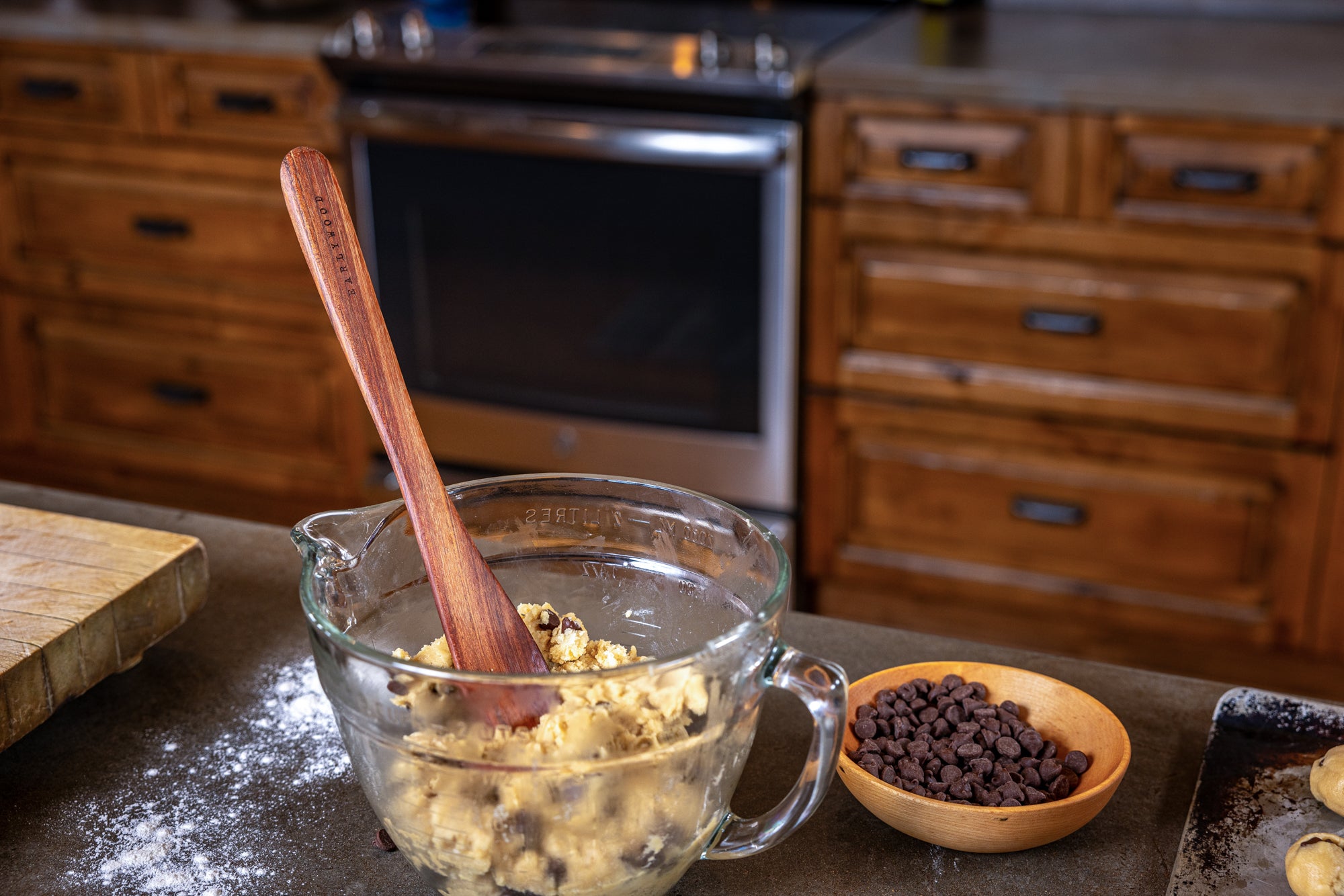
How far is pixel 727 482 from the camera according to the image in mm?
2107

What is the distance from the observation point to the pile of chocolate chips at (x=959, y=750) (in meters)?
0.69

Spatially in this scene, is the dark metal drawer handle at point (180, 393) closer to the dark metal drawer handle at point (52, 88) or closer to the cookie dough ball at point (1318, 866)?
the dark metal drawer handle at point (52, 88)

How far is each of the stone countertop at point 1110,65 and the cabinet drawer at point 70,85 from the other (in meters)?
1.24

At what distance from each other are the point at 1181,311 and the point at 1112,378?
5.1 inches

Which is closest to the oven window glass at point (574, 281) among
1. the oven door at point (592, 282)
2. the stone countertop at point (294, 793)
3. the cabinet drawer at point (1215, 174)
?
the oven door at point (592, 282)

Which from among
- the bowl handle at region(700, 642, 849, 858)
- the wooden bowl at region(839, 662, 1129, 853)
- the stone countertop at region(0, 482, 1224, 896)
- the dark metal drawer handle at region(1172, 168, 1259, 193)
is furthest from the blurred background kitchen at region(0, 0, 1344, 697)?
the bowl handle at region(700, 642, 849, 858)

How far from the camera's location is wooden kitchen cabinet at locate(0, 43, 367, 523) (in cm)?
229

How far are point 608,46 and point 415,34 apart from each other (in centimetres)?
32

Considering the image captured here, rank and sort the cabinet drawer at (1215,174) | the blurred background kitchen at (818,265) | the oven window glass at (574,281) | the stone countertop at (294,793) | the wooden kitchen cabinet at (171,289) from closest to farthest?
the stone countertop at (294,793) < the cabinet drawer at (1215,174) < the blurred background kitchen at (818,265) < the oven window glass at (574,281) < the wooden kitchen cabinet at (171,289)

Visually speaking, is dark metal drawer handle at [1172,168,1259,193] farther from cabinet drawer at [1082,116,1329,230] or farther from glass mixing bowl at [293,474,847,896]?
glass mixing bowl at [293,474,847,896]

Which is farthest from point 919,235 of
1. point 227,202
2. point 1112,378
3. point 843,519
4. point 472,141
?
point 227,202

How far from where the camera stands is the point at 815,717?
23.7 inches

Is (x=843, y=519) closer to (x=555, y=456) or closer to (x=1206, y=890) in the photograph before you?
(x=555, y=456)

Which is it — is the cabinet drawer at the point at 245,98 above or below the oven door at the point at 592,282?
above
